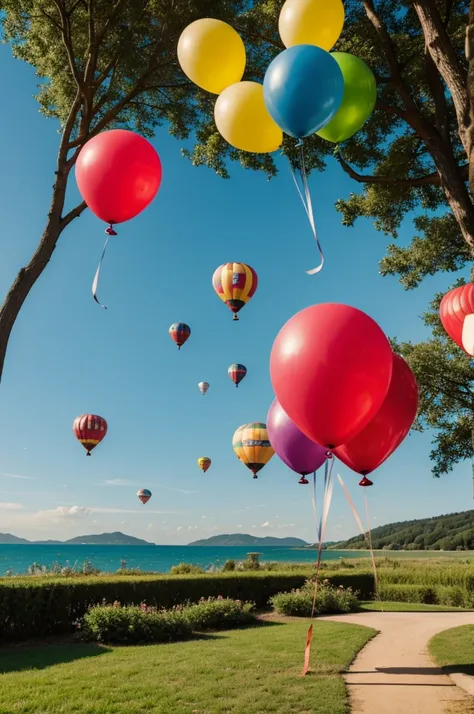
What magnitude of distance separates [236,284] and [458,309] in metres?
10.6

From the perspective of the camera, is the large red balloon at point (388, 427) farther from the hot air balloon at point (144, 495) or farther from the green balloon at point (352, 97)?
the hot air balloon at point (144, 495)

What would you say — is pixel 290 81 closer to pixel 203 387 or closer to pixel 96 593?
pixel 96 593

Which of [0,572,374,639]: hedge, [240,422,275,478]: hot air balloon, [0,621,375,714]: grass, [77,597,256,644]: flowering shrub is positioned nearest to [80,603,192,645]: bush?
[77,597,256,644]: flowering shrub

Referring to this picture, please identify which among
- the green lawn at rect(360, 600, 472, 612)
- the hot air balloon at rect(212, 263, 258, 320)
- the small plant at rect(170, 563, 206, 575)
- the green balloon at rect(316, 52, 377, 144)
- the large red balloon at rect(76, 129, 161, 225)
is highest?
the hot air balloon at rect(212, 263, 258, 320)

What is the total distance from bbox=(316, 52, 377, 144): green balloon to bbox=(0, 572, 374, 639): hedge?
11.5 m

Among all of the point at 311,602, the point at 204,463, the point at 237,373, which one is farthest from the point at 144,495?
the point at 311,602

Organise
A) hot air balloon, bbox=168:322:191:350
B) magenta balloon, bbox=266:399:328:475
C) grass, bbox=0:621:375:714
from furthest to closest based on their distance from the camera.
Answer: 1. hot air balloon, bbox=168:322:191:350
2. grass, bbox=0:621:375:714
3. magenta balloon, bbox=266:399:328:475

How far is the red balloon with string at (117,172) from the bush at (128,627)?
8.85 m

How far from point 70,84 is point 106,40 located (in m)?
1.22

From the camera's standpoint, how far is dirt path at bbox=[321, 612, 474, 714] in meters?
6.80

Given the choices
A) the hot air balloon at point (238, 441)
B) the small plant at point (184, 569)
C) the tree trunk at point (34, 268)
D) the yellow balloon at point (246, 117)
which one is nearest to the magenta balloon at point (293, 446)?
the yellow balloon at point (246, 117)

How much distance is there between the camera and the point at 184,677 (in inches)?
314

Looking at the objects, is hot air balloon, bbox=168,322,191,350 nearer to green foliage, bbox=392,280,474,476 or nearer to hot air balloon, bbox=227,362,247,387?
hot air balloon, bbox=227,362,247,387

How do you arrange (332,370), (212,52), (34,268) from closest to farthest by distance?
(332,370) < (212,52) < (34,268)
